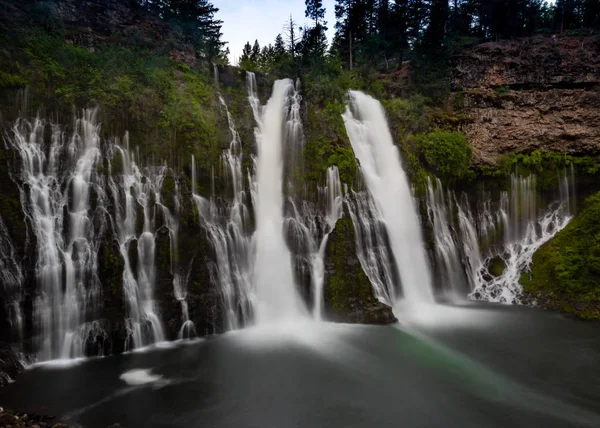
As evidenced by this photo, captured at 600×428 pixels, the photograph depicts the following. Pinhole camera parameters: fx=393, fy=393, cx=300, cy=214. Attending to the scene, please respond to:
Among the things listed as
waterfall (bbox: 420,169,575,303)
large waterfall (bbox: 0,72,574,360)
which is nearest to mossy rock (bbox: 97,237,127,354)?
large waterfall (bbox: 0,72,574,360)

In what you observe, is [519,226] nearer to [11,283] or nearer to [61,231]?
[61,231]

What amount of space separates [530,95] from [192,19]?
21290mm

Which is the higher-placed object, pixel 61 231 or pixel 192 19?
pixel 192 19

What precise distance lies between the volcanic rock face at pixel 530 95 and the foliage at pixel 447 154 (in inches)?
41.1

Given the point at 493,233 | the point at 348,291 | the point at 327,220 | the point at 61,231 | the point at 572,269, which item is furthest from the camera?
the point at 493,233

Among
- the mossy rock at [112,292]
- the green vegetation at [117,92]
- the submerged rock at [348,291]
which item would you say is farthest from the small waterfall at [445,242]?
the mossy rock at [112,292]

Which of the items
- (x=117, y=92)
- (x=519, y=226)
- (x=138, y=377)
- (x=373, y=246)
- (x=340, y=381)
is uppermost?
(x=117, y=92)

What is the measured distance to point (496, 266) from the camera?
733 inches

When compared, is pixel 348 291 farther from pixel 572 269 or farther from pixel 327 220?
pixel 572 269

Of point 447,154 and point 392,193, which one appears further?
point 447,154

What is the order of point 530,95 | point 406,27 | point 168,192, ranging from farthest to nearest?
1. point 406,27
2. point 530,95
3. point 168,192

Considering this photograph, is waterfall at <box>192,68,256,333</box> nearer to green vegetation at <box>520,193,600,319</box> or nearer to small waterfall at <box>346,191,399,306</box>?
small waterfall at <box>346,191,399,306</box>

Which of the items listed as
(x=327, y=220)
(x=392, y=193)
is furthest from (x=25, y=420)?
(x=392, y=193)

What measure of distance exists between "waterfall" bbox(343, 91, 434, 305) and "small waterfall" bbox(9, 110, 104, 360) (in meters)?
10.8
